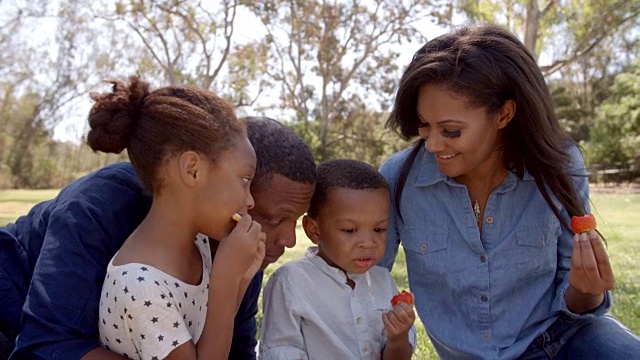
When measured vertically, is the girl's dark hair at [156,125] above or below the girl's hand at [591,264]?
above

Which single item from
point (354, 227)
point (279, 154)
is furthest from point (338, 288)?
point (279, 154)

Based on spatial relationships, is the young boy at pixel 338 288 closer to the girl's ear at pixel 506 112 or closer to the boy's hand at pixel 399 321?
the boy's hand at pixel 399 321

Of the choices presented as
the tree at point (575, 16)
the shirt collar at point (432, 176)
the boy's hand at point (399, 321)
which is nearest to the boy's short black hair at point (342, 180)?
the shirt collar at point (432, 176)

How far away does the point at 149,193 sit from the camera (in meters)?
2.29

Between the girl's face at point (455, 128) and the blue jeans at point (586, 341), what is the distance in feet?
2.41

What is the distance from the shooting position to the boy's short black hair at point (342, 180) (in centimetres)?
280

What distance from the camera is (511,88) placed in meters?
2.80

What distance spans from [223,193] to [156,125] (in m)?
0.29

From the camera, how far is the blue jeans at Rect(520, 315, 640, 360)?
8.46ft

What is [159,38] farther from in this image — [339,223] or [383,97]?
[339,223]

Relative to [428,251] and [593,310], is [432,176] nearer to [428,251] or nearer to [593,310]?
[428,251]

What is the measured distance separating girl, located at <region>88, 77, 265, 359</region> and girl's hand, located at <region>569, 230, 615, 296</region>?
1.09 metres

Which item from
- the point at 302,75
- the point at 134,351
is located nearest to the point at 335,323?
the point at 134,351

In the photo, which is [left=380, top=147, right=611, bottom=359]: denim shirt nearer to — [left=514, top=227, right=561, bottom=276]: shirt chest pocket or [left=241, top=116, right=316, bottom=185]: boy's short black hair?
[left=514, top=227, right=561, bottom=276]: shirt chest pocket
